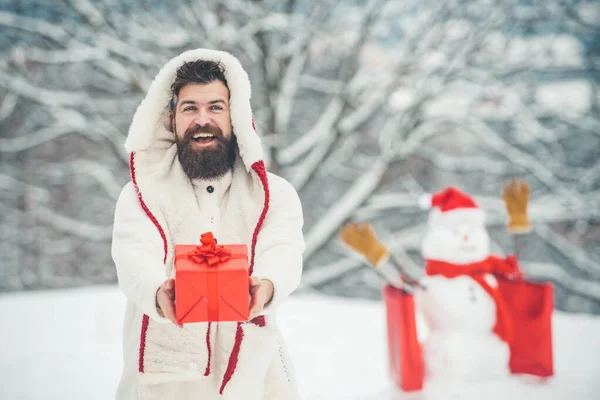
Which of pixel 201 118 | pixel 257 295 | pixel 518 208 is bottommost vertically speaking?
pixel 257 295

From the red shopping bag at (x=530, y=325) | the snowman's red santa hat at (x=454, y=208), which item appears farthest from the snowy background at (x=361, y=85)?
the snowman's red santa hat at (x=454, y=208)

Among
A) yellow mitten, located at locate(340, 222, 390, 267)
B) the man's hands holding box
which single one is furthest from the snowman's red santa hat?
the man's hands holding box

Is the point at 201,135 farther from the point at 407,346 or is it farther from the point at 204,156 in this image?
the point at 407,346

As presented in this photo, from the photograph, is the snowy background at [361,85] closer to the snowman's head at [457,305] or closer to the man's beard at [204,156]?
the snowman's head at [457,305]

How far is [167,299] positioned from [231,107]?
25.6 inches

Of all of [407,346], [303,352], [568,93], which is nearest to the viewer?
[407,346]

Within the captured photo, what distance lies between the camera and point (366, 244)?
2.47m

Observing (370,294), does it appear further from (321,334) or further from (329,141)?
(321,334)

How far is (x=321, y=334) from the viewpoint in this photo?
3.46m

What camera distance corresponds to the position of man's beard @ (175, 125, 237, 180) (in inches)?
60.1

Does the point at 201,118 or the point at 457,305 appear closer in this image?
the point at 201,118

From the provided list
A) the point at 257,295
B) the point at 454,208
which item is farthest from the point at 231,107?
the point at 454,208

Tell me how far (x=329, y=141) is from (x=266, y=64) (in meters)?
1.03

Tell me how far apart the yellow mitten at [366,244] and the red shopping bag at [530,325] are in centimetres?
68
